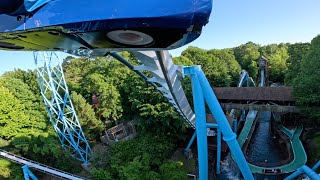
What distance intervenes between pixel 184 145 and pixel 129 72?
775cm

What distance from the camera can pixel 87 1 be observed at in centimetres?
249

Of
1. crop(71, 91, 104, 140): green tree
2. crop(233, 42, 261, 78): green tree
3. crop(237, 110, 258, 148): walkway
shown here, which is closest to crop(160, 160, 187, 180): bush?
crop(71, 91, 104, 140): green tree

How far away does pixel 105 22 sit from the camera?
2.39 meters

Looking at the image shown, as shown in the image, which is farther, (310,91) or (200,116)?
(310,91)

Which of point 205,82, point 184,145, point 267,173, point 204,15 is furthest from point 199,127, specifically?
point 184,145

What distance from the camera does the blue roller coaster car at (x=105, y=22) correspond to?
2.29 m

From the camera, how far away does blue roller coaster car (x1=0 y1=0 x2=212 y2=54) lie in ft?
7.51

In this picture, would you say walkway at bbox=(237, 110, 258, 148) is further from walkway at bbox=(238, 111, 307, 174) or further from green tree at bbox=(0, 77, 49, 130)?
green tree at bbox=(0, 77, 49, 130)

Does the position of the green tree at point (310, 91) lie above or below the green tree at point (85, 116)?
above

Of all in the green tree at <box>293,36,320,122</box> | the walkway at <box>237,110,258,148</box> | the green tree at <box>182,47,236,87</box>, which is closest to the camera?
the green tree at <box>293,36,320,122</box>

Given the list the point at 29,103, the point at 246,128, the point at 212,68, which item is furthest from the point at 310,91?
the point at 29,103

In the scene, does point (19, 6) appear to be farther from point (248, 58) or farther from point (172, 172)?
point (248, 58)

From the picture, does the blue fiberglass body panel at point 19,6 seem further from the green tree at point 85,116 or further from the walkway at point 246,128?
the walkway at point 246,128

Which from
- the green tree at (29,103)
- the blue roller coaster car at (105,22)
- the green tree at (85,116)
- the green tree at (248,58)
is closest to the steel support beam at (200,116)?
the blue roller coaster car at (105,22)
